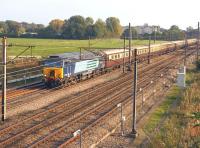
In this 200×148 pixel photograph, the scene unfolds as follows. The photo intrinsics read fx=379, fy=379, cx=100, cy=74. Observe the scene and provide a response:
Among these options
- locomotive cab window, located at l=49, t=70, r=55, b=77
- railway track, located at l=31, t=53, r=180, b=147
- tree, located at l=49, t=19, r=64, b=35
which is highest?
tree, located at l=49, t=19, r=64, b=35

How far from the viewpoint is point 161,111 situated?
25297 millimetres

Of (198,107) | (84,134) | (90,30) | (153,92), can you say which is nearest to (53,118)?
(84,134)

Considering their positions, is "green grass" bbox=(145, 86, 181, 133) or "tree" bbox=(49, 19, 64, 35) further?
"tree" bbox=(49, 19, 64, 35)

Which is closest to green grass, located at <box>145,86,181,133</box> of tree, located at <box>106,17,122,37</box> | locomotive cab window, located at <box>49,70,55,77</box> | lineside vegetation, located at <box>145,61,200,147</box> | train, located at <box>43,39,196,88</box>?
lineside vegetation, located at <box>145,61,200,147</box>

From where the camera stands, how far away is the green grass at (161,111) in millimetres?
21302

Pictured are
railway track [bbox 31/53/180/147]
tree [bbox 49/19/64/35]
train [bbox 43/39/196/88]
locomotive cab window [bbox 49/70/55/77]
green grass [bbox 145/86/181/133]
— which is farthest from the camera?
tree [bbox 49/19/64/35]

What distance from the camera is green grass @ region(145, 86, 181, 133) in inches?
839

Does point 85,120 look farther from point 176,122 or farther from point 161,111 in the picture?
point 161,111

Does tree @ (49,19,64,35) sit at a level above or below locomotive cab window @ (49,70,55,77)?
above

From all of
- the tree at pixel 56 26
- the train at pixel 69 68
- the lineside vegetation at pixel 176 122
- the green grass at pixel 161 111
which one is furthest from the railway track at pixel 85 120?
the tree at pixel 56 26

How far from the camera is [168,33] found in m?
136

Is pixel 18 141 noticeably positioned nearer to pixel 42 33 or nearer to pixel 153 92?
pixel 153 92

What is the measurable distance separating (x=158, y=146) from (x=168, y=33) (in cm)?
12473

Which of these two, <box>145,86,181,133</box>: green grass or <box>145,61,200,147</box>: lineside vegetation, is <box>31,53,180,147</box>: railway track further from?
<box>145,61,200,147</box>: lineside vegetation
